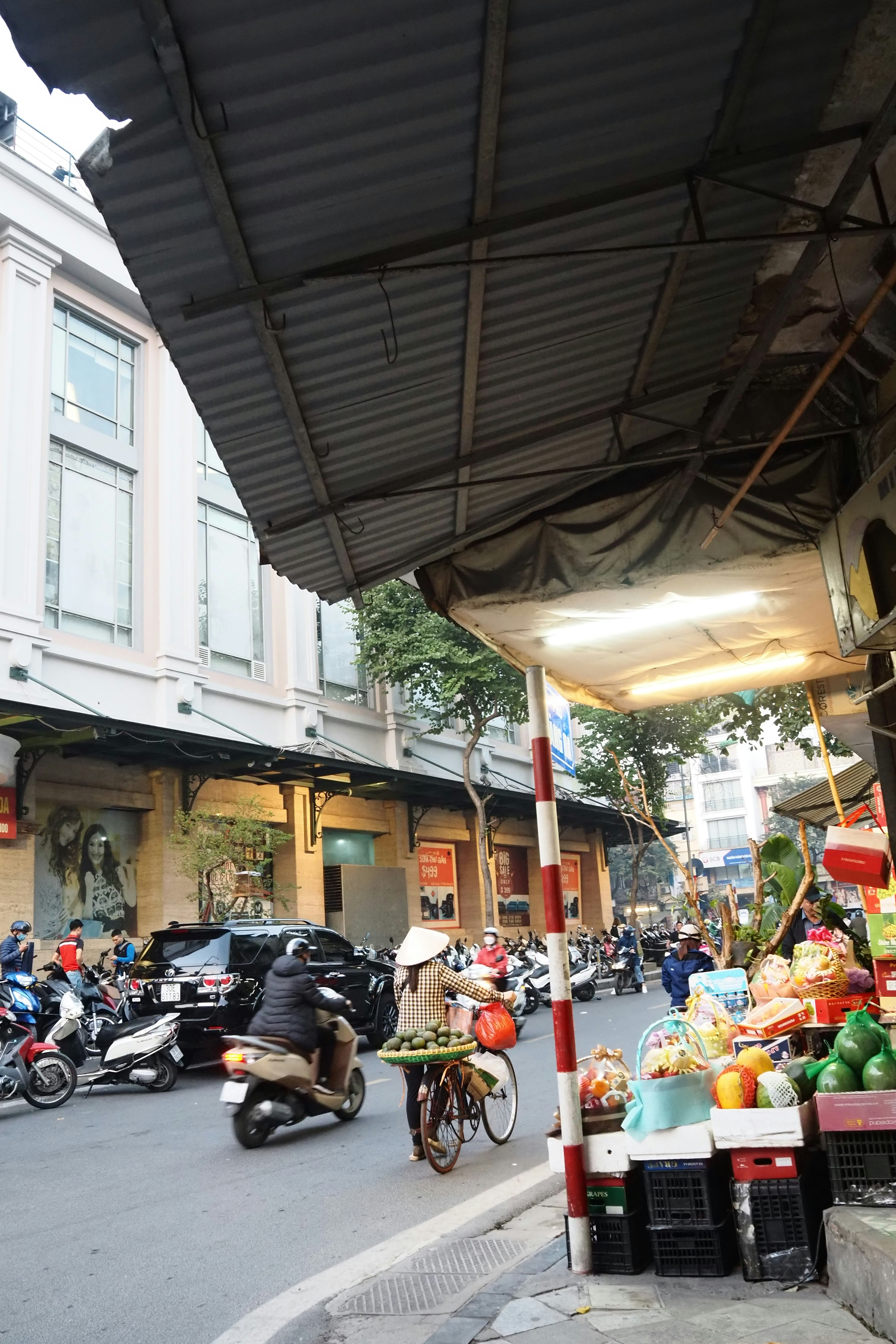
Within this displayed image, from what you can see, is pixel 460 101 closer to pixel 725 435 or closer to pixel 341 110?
pixel 341 110

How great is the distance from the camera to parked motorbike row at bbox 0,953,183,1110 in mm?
10414

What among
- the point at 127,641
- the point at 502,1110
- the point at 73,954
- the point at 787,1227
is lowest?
the point at 502,1110

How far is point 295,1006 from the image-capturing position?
8.41m

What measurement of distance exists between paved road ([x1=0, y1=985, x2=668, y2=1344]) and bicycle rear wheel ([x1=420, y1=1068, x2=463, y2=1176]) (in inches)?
5.3

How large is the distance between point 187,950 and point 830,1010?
905 cm

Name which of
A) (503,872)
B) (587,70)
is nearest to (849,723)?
(587,70)

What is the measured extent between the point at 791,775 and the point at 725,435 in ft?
237

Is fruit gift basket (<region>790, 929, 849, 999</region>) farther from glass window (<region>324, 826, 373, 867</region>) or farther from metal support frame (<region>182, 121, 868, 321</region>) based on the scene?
glass window (<region>324, 826, 373, 867</region>)

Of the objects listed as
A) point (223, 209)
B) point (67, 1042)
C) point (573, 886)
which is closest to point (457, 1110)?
point (67, 1042)

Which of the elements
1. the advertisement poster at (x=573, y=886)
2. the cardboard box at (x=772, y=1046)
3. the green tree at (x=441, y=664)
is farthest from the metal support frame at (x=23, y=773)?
the advertisement poster at (x=573, y=886)

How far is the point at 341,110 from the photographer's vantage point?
270cm

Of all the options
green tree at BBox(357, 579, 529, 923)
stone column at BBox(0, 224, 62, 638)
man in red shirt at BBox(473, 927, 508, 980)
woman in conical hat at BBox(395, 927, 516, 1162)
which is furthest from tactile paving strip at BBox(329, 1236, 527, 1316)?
green tree at BBox(357, 579, 529, 923)

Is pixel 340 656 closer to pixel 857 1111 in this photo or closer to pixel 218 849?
pixel 218 849

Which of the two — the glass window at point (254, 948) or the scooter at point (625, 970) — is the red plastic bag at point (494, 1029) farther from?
the scooter at point (625, 970)
